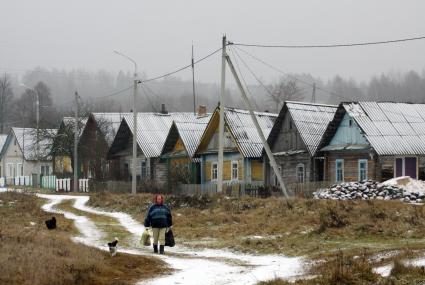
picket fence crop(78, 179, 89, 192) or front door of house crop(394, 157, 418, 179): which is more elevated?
front door of house crop(394, 157, 418, 179)

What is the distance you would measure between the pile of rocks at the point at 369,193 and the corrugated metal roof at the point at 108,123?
1188 inches

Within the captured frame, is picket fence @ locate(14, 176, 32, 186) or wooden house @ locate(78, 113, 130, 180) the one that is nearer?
wooden house @ locate(78, 113, 130, 180)

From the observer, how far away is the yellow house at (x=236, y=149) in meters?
42.2

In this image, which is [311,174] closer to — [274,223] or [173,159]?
[173,159]

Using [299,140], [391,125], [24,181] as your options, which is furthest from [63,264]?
[24,181]

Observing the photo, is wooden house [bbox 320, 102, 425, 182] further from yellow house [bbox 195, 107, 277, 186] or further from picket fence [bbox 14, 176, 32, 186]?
picket fence [bbox 14, 176, 32, 186]

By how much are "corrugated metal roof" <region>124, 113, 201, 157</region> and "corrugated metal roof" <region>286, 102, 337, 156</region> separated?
11628 mm

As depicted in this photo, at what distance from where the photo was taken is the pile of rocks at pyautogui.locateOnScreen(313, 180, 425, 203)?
27.8 meters

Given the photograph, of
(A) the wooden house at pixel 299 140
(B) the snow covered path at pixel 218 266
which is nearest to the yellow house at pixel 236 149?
(A) the wooden house at pixel 299 140

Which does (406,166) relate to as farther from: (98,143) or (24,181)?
(24,181)

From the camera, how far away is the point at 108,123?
57844 mm

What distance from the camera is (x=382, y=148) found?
34.5 meters

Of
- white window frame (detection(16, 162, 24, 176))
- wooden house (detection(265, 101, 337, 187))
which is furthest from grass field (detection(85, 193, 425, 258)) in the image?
white window frame (detection(16, 162, 24, 176))

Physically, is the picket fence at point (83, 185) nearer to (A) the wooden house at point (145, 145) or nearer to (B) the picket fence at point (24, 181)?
(A) the wooden house at point (145, 145)
